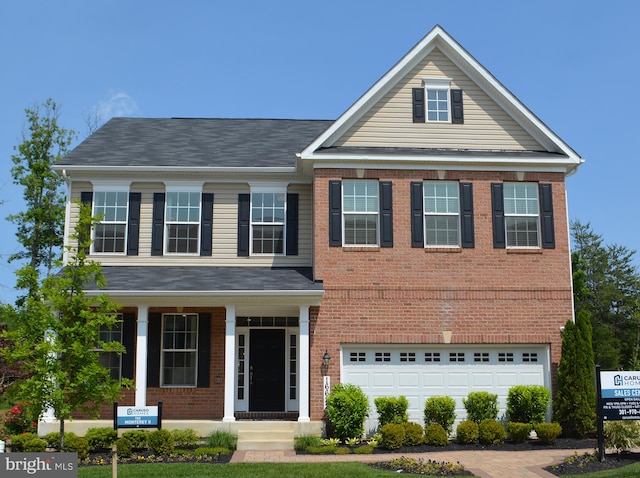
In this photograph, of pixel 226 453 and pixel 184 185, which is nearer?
pixel 226 453

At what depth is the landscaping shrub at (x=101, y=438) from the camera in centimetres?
1454

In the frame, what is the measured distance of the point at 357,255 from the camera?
17141 mm

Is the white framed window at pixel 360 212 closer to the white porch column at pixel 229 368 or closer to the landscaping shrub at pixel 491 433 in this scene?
the white porch column at pixel 229 368

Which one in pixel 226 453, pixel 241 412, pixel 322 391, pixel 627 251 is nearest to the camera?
pixel 226 453

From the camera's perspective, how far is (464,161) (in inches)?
687

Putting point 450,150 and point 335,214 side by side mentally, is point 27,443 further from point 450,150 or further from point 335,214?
point 450,150

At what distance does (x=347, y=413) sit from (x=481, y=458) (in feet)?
10.6

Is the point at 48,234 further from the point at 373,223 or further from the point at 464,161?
the point at 464,161

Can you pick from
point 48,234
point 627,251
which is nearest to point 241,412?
point 48,234

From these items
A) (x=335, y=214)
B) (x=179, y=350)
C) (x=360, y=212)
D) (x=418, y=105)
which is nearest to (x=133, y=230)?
(x=179, y=350)

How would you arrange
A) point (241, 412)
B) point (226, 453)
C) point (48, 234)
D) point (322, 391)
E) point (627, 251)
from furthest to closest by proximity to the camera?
point (627, 251) → point (48, 234) → point (241, 412) → point (322, 391) → point (226, 453)

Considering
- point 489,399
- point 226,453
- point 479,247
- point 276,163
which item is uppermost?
point 276,163

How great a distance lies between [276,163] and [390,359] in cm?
632

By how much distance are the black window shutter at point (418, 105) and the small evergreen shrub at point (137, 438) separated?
10.4 m
